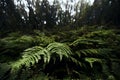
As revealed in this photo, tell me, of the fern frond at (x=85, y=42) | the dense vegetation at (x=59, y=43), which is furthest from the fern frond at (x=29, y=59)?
the fern frond at (x=85, y=42)

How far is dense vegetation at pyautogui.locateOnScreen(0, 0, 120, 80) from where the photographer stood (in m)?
2.63

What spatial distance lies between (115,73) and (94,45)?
65 cm

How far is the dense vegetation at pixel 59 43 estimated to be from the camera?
263 cm

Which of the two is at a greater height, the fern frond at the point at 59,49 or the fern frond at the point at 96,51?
the fern frond at the point at 59,49

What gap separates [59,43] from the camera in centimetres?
285

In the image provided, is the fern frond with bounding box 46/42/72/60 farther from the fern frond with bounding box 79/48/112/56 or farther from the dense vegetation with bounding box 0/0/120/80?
the fern frond with bounding box 79/48/112/56

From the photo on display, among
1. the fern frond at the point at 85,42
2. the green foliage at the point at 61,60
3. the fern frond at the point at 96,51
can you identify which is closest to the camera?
the green foliage at the point at 61,60

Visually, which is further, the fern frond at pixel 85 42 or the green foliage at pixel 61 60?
the fern frond at pixel 85 42

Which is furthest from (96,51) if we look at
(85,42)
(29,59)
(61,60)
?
(29,59)

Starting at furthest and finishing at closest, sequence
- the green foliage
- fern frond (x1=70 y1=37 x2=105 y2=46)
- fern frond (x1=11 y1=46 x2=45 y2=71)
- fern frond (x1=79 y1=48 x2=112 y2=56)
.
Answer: fern frond (x1=70 y1=37 x2=105 y2=46) → fern frond (x1=79 y1=48 x2=112 y2=56) → the green foliage → fern frond (x1=11 y1=46 x2=45 y2=71)

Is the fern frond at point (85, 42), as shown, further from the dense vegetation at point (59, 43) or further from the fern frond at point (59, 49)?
the fern frond at point (59, 49)

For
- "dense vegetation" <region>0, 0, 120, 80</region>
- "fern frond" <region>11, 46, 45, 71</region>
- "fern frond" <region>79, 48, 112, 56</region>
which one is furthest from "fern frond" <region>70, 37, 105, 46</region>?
"fern frond" <region>11, 46, 45, 71</region>

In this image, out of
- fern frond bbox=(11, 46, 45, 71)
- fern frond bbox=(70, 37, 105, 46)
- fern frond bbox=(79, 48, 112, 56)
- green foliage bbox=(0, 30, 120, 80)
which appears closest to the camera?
fern frond bbox=(11, 46, 45, 71)

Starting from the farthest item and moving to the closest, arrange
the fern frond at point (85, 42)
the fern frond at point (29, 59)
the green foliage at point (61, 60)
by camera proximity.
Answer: the fern frond at point (85, 42), the green foliage at point (61, 60), the fern frond at point (29, 59)
